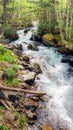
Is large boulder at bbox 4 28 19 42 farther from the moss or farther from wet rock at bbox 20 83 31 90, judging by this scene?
wet rock at bbox 20 83 31 90

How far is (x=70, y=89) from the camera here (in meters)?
14.7

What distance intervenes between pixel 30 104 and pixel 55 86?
143 inches

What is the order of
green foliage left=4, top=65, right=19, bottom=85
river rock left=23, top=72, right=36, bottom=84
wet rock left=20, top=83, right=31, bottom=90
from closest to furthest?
1. green foliage left=4, top=65, right=19, bottom=85
2. wet rock left=20, top=83, right=31, bottom=90
3. river rock left=23, top=72, right=36, bottom=84

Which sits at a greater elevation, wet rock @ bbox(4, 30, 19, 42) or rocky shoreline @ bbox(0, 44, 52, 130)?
rocky shoreline @ bbox(0, 44, 52, 130)

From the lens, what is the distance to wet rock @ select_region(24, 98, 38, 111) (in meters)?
11.3

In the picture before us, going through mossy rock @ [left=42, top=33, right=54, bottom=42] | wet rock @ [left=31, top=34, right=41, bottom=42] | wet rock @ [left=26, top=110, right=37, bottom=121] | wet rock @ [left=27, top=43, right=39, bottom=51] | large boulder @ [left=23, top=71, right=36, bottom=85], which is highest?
wet rock @ [left=26, top=110, right=37, bottom=121]

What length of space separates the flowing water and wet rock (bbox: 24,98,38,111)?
48 cm

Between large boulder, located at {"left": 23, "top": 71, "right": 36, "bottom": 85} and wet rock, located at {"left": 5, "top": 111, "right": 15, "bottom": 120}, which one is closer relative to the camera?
wet rock, located at {"left": 5, "top": 111, "right": 15, "bottom": 120}

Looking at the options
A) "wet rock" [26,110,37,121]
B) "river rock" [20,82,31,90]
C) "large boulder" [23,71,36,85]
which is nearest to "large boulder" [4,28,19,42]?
"large boulder" [23,71,36,85]

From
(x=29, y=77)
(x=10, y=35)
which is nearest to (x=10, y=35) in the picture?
(x=10, y=35)

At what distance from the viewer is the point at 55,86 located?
1481cm

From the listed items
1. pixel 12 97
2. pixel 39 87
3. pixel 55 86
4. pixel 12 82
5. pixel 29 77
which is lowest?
pixel 55 86

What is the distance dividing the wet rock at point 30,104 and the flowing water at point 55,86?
1.59 ft

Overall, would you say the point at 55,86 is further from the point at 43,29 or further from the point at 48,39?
the point at 43,29
